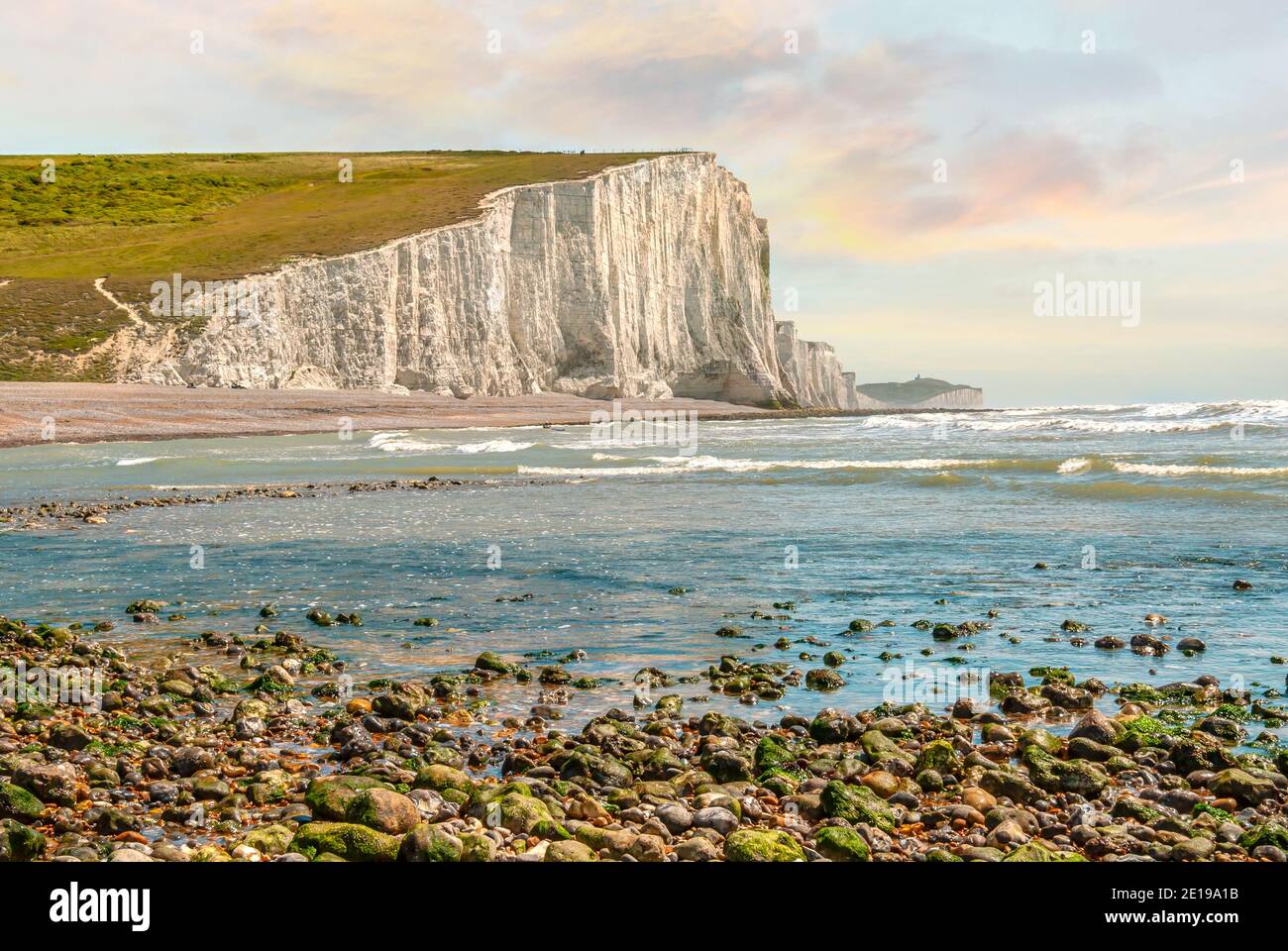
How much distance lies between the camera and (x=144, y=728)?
774 cm

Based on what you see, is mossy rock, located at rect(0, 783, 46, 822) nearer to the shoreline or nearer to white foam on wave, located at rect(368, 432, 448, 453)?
white foam on wave, located at rect(368, 432, 448, 453)

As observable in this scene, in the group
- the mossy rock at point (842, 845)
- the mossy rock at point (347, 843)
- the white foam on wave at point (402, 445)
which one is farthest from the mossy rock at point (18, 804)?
the white foam on wave at point (402, 445)

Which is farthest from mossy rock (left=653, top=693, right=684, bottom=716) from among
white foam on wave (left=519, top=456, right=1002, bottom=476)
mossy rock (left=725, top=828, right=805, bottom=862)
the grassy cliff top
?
the grassy cliff top

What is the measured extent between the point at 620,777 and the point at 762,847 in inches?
60.4

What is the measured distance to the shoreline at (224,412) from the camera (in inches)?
2003

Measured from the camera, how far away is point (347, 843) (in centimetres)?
535

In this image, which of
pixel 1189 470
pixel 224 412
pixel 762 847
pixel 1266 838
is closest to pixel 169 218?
pixel 224 412

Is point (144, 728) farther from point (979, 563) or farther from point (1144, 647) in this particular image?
point (979, 563)

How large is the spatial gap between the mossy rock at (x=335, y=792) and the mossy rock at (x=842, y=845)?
8.43 ft

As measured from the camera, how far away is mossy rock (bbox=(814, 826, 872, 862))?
5359 mm

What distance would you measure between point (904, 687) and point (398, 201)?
87.6 m

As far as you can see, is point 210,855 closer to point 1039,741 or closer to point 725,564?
point 1039,741

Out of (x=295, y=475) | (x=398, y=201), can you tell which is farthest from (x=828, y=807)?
(x=398, y=201)

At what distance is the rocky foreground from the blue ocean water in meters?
0.78
